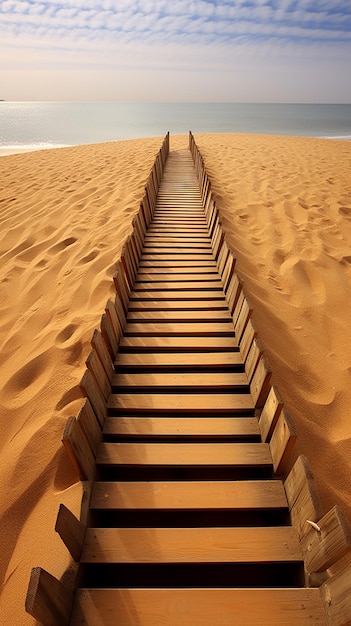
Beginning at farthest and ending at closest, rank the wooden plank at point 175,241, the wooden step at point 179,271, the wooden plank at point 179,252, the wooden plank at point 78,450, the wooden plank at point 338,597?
the wooden plank at point 175,241
the wooden plank at point 179,252
the wooden step at point 179,271
the wooden plank at point 78,450
the wooden plank at point 338,597

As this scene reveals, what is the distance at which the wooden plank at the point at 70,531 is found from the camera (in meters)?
1.38

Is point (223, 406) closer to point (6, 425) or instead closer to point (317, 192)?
point (6, 425)

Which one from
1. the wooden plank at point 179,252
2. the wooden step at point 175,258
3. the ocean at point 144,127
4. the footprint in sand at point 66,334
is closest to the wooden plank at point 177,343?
the footprint in sand at point 66,334

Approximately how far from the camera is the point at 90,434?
1.94 m

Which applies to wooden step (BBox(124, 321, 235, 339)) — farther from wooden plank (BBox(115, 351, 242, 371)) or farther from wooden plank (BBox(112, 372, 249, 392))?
wooden plank (BBox(112, 372, 249, 392))

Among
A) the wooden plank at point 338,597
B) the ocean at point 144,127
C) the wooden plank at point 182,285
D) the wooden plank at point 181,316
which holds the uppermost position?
the ocean at point 144,127

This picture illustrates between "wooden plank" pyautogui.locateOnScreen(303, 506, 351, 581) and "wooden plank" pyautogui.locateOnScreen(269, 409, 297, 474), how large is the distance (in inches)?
14.9

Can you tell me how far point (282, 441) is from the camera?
1.80 meters

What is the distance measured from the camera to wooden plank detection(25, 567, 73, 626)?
3.71 ft

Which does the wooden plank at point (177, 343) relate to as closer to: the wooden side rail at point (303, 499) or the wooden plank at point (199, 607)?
the wooden side rail at point (303, 499)

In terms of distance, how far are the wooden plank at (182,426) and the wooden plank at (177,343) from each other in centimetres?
76

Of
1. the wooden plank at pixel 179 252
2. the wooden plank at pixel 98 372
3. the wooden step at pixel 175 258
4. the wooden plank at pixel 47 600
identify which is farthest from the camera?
the wooden plank at pixel 179 252

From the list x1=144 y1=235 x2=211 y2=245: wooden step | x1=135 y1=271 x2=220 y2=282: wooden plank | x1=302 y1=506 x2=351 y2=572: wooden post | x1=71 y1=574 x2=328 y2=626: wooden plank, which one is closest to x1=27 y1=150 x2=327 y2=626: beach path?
x1=71 y1=574 x2=328 y2=626: wooden plank

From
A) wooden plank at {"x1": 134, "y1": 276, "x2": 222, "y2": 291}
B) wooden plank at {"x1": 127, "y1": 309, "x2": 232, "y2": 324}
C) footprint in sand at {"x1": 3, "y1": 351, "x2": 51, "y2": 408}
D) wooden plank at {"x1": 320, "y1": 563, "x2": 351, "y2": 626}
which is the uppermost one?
wooden plank at {"x1": 134, "y1": 276, "x2": 222, "y2": 291}
